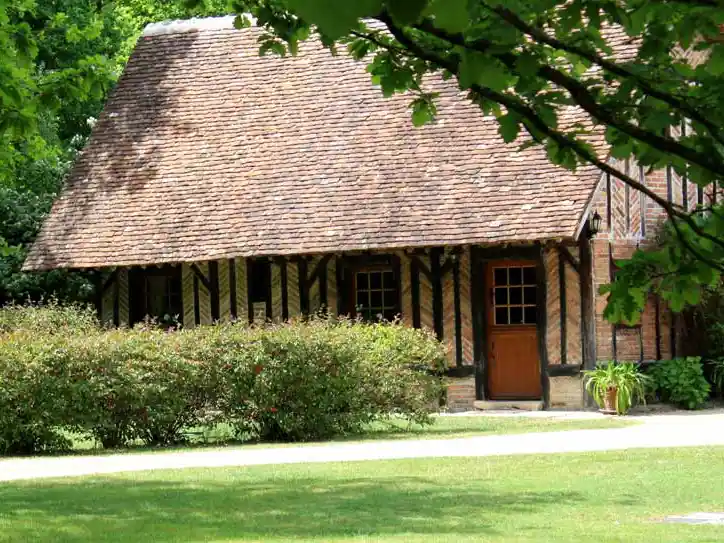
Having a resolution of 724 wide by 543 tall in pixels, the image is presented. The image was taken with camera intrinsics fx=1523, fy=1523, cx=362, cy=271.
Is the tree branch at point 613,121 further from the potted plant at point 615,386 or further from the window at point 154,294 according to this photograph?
the window at point 154,294

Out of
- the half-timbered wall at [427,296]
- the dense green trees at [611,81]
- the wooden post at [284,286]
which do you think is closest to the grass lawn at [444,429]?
the half-timbered wall at [427,296]

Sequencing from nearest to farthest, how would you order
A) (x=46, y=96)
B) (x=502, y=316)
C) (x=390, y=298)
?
(x=46, y=96) → (x=502, y=316) → (x=390, y=298)

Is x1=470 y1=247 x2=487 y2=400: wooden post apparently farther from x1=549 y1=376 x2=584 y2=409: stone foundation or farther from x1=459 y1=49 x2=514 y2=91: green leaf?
x1=459 y1=49 x2=514 y2=91: green leaf

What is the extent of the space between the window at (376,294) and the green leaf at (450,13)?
2256cm

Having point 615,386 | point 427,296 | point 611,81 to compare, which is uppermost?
point 427,296

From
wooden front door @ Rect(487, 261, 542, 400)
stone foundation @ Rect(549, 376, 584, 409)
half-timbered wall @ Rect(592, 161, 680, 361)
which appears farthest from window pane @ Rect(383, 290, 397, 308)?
half-timbered wall @ Rect(592, 161, 680, 361)

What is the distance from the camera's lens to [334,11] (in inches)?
94.6

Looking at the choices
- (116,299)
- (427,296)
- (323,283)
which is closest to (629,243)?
(427,296)

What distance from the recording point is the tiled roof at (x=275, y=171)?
23906mm

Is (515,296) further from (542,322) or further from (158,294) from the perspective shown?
(158,294)

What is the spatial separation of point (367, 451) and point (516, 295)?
8671 millimetres

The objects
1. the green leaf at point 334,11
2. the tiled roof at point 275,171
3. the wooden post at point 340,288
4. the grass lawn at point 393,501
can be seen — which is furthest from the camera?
the wooden post at point 340,288

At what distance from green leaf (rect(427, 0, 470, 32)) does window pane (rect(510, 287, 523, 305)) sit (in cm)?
2189

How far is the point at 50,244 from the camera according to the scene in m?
27.9
